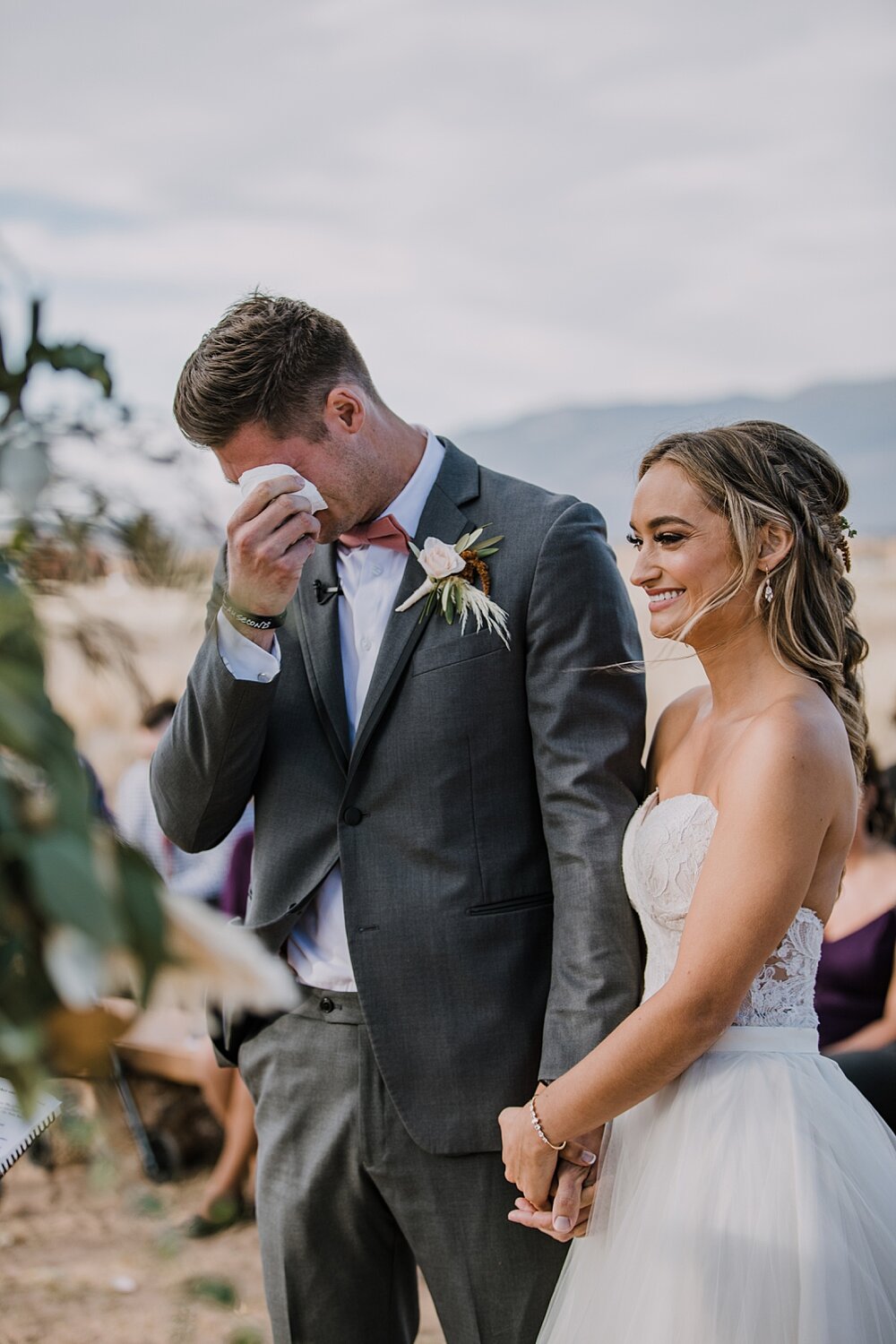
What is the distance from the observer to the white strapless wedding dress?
1.69 metres

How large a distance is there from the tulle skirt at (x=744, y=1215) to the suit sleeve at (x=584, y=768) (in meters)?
0.19

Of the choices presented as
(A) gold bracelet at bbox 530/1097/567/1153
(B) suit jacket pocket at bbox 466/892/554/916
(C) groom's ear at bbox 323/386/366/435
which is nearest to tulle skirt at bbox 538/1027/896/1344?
(A) gold bracelet at bbox 530/1097/567/1153

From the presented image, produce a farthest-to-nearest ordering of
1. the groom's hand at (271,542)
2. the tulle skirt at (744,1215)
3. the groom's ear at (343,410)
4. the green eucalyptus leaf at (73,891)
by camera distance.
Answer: the groom's ear at (343,410), the groom's hand at (271,542), the tulle skirt at (744,1215), the green eucalyptus leaf at (73,891)

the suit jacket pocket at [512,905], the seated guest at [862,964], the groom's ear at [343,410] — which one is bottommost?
the seated guest at [862,964]

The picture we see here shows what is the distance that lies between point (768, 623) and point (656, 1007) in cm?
63

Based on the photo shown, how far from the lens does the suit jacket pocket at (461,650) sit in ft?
6.70

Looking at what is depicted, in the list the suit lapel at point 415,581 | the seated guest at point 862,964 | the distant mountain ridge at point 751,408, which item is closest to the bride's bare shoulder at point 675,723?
the suit lapel at point 415,581

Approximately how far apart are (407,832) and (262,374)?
80 centimetres

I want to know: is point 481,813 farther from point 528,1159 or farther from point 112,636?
point 112,636

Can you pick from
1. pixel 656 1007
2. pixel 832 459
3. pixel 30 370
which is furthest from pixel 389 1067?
pixel 30 370

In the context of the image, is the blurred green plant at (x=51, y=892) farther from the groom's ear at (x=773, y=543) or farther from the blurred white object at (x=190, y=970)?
the groom's ear at (x=773, y=543)

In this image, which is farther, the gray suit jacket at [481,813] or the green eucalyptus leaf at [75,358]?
the gray suit jacket at [481,813]

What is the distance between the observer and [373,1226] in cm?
212

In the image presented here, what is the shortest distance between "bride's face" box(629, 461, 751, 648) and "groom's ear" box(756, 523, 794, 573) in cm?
5
